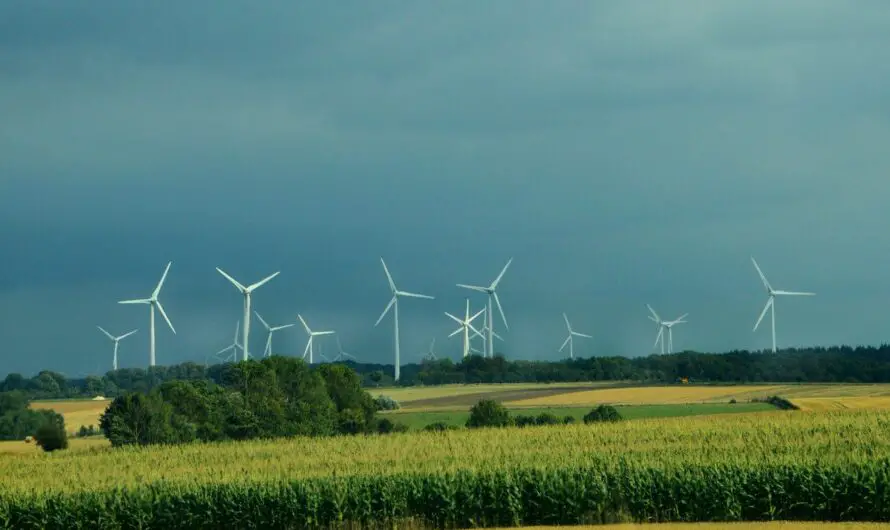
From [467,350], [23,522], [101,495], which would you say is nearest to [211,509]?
[101,495]

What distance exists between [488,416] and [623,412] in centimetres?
1447

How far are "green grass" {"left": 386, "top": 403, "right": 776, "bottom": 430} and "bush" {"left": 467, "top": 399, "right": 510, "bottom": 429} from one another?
1.86 metres

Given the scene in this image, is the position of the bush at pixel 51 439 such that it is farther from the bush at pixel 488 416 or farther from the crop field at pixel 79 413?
the bush at pixel 488 416

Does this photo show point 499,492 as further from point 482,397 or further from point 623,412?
point 482,397

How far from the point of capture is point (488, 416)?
3996 inches

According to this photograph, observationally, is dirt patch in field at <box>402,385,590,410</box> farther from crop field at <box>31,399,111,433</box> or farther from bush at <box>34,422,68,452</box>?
bush at <box>34,422,68,452</box>

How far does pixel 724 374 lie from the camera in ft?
557

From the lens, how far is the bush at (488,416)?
329 ft

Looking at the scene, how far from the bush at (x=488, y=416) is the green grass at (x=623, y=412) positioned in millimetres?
1859

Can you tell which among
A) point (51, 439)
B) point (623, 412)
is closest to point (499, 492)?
point (51, 439)

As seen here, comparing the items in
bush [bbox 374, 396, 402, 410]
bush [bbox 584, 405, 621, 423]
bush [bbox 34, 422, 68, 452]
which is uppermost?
bush [bbox 374, 396, 402, 410]

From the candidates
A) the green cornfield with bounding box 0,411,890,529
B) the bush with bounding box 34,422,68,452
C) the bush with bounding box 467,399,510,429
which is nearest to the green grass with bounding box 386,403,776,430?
the bush with bounding box 467,399,510,429

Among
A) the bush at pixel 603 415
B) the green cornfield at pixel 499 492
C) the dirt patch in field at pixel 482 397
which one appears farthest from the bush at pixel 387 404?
the green cornfield at pixel 499 492

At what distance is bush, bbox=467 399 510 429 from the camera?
100375 millimetres
